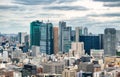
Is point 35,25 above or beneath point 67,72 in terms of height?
above

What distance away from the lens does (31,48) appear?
12930mm

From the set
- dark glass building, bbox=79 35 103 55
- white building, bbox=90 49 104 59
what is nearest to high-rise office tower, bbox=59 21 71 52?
dark glass building, bbox=79 35 103 55

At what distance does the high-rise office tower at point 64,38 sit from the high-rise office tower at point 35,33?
90 centimetres

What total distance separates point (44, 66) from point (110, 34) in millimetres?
3817

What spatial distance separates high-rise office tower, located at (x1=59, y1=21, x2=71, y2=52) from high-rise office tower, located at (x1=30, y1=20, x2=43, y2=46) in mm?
905

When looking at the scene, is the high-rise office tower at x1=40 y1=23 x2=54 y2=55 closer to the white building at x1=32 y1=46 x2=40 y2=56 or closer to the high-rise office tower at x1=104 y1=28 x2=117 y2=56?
the white building at x1=32 y1=46 x2=40 y2=56

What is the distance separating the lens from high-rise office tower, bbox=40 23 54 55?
14.0 metres

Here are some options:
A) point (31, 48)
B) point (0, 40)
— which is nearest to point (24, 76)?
point (0, 40)

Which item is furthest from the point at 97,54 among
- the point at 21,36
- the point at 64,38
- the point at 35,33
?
the point at 35,33

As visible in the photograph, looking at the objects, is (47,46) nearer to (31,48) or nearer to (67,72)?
(31,48)

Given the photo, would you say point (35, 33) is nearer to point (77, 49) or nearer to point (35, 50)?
point (35, 50)

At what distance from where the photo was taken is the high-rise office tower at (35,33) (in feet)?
44.1

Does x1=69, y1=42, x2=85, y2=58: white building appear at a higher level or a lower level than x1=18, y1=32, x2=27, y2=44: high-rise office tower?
lower

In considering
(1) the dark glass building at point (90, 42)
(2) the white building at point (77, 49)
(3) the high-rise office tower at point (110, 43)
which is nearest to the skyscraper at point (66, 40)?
(2) the white building at point (77, 49)
